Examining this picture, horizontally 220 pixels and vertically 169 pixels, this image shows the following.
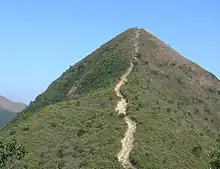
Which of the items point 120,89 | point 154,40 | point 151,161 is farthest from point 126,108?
point 154,40

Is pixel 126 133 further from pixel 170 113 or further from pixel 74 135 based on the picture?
pixel 170 113

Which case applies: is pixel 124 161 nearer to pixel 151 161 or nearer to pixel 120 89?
pixel 151 161

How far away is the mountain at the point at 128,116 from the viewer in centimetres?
6341

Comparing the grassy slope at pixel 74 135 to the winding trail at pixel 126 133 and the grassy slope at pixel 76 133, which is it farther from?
the winding trail at pixel 126 133

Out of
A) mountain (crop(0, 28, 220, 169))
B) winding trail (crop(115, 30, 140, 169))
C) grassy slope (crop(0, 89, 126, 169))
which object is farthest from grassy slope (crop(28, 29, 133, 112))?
grassy slope (crop(0, 89, 126, 169))

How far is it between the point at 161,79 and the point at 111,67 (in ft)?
45.7

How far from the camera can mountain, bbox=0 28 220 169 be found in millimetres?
63406

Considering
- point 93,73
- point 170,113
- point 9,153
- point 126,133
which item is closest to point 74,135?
point 126,133

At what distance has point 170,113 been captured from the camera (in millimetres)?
86125

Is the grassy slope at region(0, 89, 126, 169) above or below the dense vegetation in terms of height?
above

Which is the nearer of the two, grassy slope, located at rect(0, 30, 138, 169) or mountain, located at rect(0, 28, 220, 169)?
grassy slope, located at rect(0, 30, 138, 169)

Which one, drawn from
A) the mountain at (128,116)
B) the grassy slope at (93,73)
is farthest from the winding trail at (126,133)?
the grassy slope at (93,73)

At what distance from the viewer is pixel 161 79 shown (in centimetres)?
10444

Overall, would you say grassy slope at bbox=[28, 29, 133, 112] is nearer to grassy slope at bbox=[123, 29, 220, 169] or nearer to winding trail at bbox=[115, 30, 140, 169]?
winding trail at bbox=[115, 30, 140, 169]
